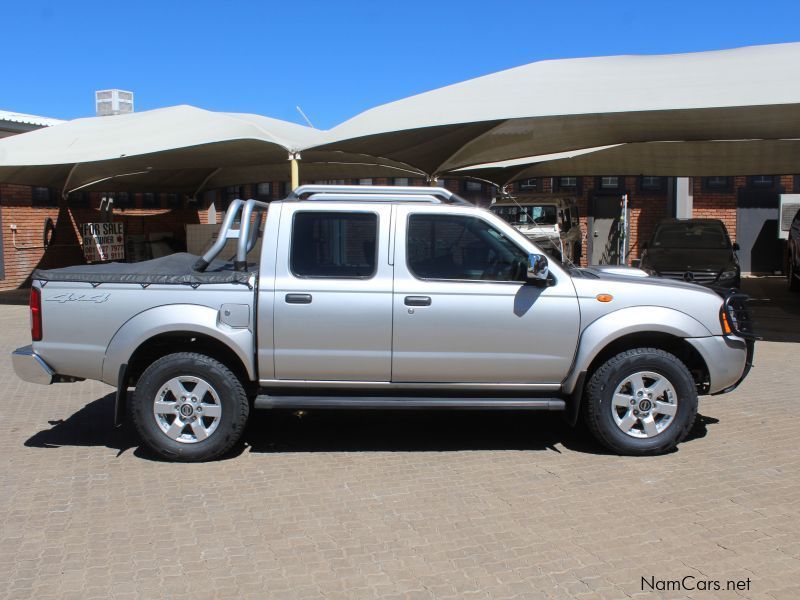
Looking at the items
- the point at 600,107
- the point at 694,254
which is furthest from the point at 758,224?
the point at 600,107

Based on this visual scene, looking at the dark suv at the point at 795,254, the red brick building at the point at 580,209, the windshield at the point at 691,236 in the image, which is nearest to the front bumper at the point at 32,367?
the windshield at the point at 691,236

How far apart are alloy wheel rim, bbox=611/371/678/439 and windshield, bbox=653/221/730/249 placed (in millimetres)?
9331

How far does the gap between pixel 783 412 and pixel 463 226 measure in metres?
3.75

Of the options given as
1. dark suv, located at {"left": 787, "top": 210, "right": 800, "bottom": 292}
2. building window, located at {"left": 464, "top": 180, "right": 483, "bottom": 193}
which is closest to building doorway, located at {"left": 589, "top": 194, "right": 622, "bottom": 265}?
building window, located at {"left": 464, "top": 180, "right": 483, "bottom": 193}

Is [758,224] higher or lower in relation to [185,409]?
higher

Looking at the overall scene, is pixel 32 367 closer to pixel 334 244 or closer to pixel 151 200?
pixel 334 244

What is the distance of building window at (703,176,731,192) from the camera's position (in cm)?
2050

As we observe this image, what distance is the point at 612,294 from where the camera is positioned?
18.0 ft

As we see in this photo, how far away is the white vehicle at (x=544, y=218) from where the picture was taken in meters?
16.3

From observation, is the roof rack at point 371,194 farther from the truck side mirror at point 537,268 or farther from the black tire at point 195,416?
the black tire at point 195,416

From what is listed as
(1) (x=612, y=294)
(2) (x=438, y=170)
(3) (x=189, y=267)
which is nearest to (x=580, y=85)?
(2) (x=438, y=170)

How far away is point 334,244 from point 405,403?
127cm

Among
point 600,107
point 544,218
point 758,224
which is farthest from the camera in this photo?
point 758,224

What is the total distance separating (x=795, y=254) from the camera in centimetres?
1636
